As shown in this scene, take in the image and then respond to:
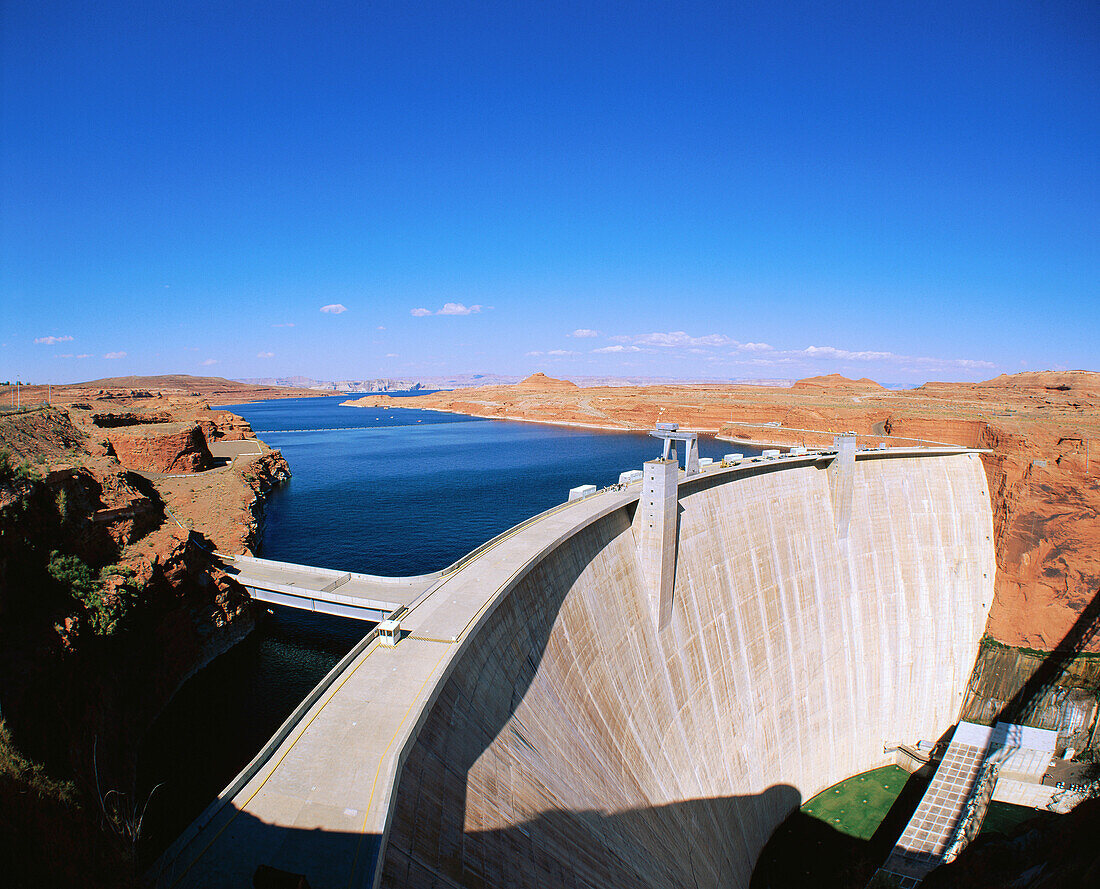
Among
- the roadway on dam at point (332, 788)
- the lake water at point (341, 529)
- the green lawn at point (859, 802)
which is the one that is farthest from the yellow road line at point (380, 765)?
the green lawn at point (859, 802)

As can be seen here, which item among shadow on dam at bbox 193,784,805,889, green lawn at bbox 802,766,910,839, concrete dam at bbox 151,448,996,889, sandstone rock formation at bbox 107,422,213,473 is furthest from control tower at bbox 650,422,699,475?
sandstone rock formation at bbox 107,422,213,473

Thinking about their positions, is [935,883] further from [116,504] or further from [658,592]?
[116,504]

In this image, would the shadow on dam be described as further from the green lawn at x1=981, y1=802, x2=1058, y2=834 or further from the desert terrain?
the desert terrain

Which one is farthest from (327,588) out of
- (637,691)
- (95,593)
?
(637,691)

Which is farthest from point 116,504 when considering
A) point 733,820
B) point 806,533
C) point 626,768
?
point 806,533

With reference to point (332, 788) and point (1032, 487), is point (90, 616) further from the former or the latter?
point (1032, 487)

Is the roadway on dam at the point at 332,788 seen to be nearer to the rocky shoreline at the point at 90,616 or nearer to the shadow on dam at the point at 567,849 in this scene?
the shadow on dam at the point at 567,849

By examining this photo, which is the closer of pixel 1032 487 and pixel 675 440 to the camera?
pixel 675 440
